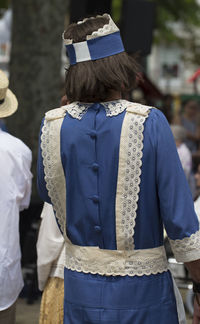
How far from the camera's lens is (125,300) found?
2988 millimetres

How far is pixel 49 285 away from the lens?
4.14m

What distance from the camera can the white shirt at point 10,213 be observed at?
162 inches

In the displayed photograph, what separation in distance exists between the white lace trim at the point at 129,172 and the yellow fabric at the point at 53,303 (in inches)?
46.1

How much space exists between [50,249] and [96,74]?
1.42 metres

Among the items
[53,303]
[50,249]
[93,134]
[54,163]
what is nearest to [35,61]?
[50,249]

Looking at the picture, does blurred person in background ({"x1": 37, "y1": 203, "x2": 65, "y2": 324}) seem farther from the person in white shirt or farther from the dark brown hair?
the dark brown hair

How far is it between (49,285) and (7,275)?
0.24 metres

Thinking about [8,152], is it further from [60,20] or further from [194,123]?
[194,123]

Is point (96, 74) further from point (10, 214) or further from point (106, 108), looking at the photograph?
point (10, 214)

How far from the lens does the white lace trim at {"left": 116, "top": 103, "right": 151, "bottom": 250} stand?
2.95 meters

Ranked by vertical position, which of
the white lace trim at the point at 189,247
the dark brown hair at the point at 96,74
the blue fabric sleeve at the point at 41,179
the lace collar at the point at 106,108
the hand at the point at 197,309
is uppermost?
the dark brown hair at the point at 96,74

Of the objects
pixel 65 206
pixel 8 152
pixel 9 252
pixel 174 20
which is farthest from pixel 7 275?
pixel 174 20

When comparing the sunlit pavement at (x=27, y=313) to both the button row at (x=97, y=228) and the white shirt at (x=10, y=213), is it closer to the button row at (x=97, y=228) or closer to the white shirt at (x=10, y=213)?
the white shirt at (x=10, y=213)

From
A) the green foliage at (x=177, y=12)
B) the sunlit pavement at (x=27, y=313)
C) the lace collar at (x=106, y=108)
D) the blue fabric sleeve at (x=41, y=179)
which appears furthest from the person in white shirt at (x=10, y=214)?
the green foliage at (x=177, y=12)
